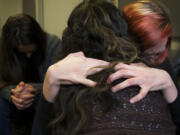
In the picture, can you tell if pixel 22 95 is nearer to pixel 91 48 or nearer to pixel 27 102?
pixel 27 102

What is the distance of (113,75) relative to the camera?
582 mm

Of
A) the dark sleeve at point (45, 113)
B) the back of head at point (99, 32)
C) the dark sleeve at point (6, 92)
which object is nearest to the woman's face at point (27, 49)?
the dark sleeve at point (6, 92)

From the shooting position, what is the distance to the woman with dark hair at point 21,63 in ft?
4.42

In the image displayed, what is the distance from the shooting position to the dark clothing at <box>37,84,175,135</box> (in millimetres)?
530

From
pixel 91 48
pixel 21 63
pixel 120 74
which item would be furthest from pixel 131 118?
pixel 21 63

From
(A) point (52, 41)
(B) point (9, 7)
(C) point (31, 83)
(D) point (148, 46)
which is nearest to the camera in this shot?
(D) point (148, 46)

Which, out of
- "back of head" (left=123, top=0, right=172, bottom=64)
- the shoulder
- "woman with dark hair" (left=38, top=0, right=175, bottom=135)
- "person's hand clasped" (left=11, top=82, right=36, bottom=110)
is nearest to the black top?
"woman with dark hair" (left=38, top=0, right=175, bottom=135)

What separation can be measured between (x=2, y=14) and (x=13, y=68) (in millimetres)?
2287

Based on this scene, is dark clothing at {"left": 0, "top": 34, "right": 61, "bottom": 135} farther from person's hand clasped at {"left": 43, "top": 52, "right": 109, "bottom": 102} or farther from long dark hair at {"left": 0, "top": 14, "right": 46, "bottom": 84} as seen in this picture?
person's hand clasped at {"left": 43, "top": 52, "right": 109, "bottom": 102}

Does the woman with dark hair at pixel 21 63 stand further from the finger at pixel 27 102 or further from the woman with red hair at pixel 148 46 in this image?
the woman with red hair at pixel 148 46

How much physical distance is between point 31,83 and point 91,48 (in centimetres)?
87

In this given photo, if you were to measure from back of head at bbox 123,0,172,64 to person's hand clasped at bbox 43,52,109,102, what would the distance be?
0.61ft

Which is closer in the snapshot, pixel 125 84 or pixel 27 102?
pixel 125 84

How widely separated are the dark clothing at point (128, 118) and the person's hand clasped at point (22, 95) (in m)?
0.85
